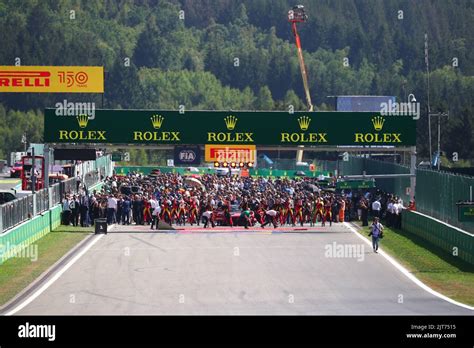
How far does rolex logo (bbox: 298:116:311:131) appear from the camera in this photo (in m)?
49.9

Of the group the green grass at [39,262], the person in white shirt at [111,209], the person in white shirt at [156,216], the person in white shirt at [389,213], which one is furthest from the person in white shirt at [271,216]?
the green grass at [39,262]

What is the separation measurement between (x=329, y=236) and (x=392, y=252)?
6.17 meters

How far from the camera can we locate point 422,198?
47.8 metres

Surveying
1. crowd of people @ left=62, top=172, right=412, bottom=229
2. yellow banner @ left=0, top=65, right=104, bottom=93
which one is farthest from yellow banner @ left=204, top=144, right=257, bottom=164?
yellow banner @ left=0, top=65, right=104, bottom=93

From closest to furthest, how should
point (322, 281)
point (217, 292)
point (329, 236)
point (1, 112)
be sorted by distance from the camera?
1. point (217, 292)
2. point (322, 281)
3. point (329, 236)
4. point (1, 112)

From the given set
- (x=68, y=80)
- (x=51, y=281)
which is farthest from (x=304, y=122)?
(x=68, y=80)

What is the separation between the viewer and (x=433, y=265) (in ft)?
112

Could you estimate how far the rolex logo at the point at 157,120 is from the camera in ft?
163

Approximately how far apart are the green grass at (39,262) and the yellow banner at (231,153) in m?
5.89

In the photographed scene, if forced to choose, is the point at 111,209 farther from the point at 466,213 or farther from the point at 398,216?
the point at 466,213

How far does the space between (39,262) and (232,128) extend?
1660 cm
